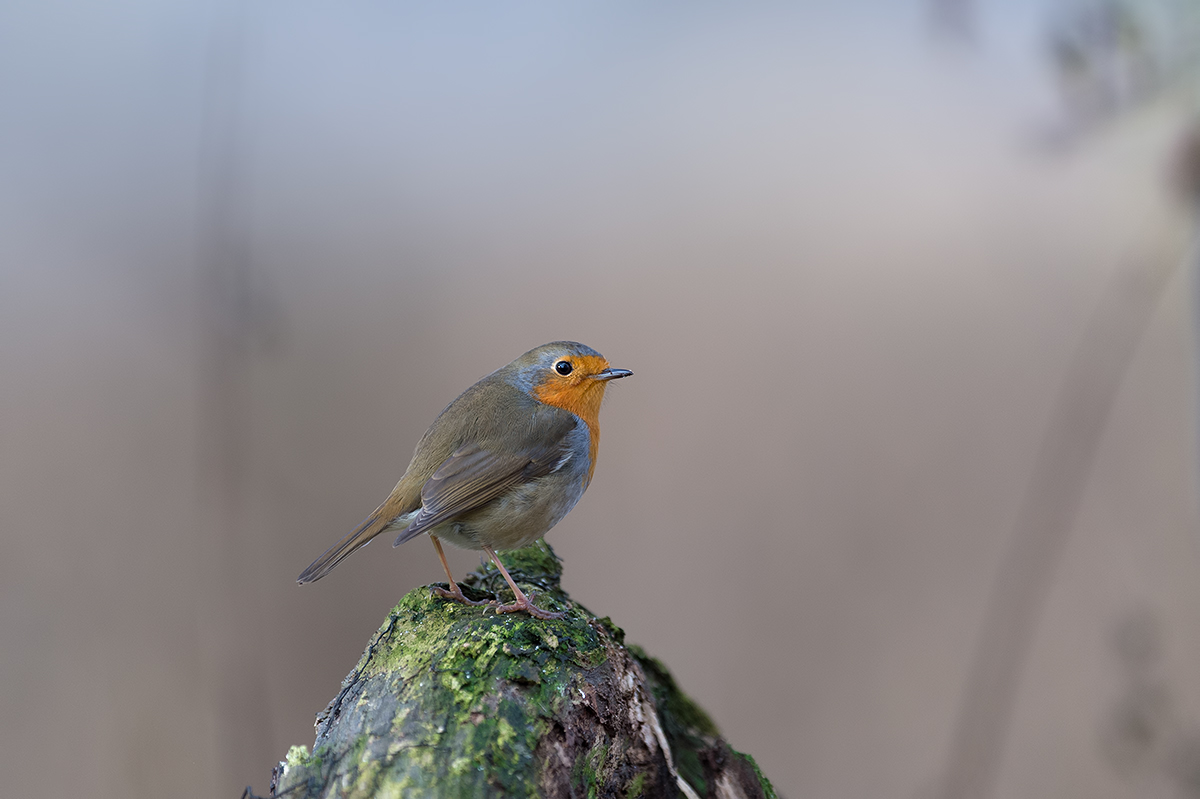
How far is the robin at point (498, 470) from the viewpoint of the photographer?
7.13ft

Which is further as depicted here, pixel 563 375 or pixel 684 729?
pixel 563 375

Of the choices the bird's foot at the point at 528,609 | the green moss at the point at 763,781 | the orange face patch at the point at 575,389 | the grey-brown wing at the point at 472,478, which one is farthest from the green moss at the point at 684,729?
the orange face patch at the point at 575,389

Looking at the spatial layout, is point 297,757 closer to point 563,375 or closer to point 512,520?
point 512,520

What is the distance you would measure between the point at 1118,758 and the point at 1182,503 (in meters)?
1.21

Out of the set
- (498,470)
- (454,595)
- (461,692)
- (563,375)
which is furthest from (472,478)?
(461,692)

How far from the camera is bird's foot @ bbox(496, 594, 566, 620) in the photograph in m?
1.84

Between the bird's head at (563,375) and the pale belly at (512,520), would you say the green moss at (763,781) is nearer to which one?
the pale belly at (512,520)

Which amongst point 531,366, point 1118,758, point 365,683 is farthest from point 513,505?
point 1118,758

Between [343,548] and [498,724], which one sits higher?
[343,548]

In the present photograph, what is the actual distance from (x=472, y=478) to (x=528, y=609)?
0.47m

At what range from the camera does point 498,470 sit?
2.29m

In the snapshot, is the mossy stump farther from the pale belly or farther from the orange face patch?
the orange face patch

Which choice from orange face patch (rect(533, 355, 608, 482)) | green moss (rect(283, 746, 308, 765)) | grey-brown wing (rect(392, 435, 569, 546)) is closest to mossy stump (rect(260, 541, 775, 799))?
green moss (rect(283, 746, 308, 765))

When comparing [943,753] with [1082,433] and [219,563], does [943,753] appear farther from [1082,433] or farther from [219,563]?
[219,563]
